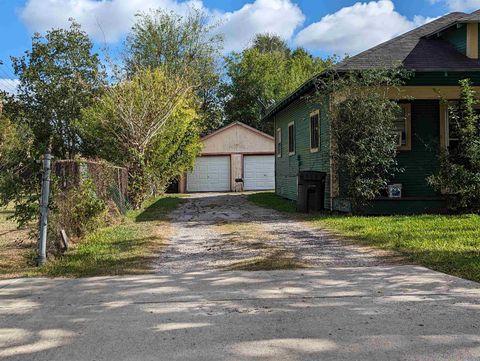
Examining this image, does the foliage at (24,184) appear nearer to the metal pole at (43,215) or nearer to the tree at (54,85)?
the metal pole at (43,215)

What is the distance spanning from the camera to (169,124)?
20859 millimetres

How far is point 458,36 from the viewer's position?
1559 cm

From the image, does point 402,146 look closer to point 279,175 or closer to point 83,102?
point 279,175

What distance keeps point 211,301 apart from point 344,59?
1070 cm

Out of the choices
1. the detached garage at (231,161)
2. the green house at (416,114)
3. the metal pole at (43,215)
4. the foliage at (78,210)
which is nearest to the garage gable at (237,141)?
the detached garage at (231,161)

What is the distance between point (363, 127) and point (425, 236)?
396 centimetres

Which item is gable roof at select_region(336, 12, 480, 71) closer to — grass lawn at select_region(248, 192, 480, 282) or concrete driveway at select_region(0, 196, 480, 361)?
grass lawn at select_region(248, 192, 480, 282)

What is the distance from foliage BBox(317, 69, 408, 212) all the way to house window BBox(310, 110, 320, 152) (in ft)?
8.37

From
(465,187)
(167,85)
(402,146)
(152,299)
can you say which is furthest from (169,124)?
(152,299)

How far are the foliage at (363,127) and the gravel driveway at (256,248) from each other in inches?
75.4

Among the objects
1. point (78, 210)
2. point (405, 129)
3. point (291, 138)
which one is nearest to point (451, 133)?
point (405, 129)

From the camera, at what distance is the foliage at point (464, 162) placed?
1270 centimetres

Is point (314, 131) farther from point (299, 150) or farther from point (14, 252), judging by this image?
point (14, 252)

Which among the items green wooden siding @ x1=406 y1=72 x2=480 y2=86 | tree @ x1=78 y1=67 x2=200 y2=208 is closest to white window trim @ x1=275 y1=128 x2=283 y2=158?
tree @ x1=78 y1=67 x2=200 y2=208
